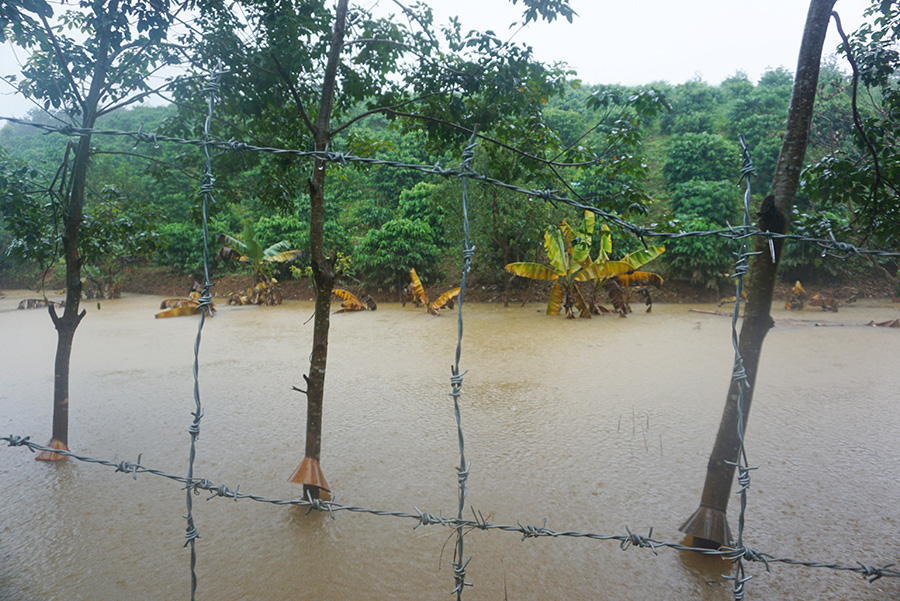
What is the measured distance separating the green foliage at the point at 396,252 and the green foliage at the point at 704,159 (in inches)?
227

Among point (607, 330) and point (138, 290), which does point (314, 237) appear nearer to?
point (607, 330)

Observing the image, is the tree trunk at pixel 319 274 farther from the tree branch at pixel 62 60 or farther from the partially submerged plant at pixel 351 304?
the partially submerged plant at pixel 351 304

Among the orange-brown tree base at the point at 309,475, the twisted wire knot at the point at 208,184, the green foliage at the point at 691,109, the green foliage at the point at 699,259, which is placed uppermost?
the green foliage at the point at 691,109

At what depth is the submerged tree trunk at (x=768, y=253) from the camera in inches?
63.5

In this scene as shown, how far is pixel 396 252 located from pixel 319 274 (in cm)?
718

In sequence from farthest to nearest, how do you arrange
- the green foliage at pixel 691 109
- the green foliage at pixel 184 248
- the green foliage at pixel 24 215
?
the green foliage at pixel 691 109
the green foliage at pixel 184 248
the green foliage at pixel 24 215

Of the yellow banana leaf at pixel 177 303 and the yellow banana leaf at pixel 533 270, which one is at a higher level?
the yellow banana leaf at pixel 533 270

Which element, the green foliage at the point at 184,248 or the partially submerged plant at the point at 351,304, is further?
the green foliage at the point at 184,248

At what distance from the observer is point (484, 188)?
7.23 ft

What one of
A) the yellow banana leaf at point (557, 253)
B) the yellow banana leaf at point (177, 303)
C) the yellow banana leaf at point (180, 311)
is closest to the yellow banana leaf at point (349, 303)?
the yellow banana leaf at point (180, 311)

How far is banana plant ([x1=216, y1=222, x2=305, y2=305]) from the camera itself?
921 centimetres

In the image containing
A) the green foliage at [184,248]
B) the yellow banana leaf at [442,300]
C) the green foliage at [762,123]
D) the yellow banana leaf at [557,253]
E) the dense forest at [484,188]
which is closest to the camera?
the dense forest at [484,188]

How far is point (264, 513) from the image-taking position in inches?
87.4

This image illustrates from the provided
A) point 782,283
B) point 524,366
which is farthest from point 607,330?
point 782,283
